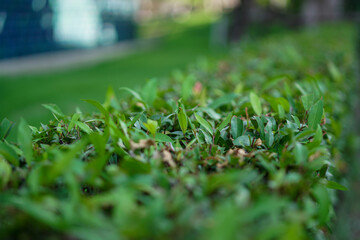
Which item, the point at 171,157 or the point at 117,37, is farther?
the point at 117,37

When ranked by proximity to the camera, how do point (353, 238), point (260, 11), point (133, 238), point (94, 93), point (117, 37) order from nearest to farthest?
point (133, 238), point (353, 238), point (94, 93), point (117, 37), point (260, 11)

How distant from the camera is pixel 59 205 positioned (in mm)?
925

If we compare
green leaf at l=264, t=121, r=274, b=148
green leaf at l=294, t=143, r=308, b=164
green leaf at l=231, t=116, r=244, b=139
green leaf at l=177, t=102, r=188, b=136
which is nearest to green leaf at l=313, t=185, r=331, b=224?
green leaf at l=294, t=143, r=308, b=164

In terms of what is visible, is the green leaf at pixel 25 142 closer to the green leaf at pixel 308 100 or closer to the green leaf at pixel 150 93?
the green leaf at pixel 150 93

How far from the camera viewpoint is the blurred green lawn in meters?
6.50

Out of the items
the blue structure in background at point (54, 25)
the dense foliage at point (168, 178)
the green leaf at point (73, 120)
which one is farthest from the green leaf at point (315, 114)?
the blue structure in background at point (54, 25)

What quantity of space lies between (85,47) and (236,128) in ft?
39.5

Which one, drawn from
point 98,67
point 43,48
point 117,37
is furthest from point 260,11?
point 43,48

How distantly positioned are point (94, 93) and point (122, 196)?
23.4ft

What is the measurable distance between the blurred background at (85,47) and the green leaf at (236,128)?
342 centimetres

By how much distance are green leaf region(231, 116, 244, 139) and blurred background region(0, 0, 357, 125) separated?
135 inches

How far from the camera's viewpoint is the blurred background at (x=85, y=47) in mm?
7781

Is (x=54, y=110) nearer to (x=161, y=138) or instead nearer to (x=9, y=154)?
(x=9, y=154)

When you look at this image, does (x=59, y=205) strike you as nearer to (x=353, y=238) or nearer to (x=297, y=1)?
(x=353, y=238)
